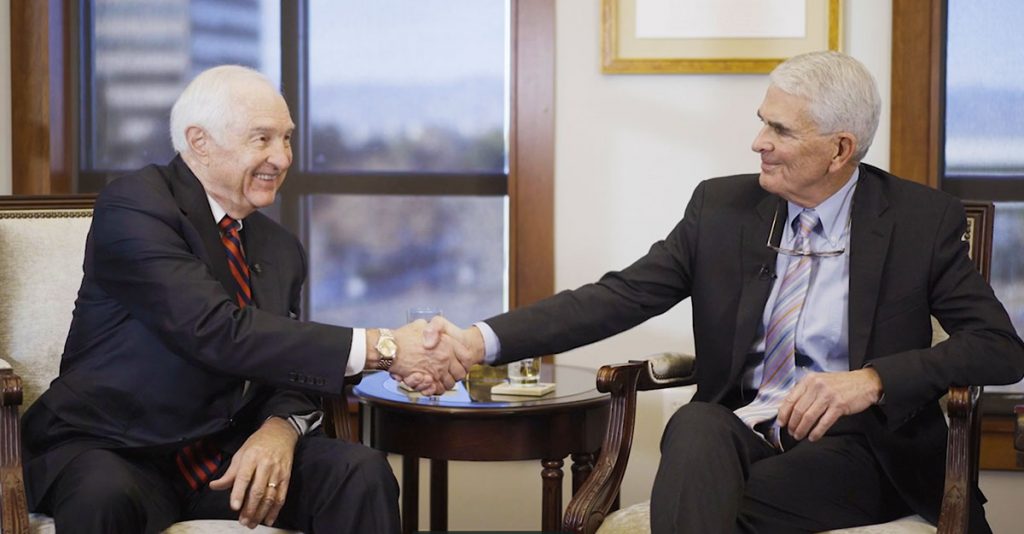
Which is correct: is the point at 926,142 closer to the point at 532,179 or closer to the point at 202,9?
the point at 532,179

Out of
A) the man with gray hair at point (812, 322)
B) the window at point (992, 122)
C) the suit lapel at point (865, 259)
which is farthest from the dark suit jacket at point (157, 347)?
the window at point (992, 122)

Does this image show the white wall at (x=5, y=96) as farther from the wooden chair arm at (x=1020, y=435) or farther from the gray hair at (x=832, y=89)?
the wooden chair arm at (x=1020, y=435)

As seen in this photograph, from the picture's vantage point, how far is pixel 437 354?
2555mm

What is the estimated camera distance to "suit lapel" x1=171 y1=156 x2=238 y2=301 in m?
2.38

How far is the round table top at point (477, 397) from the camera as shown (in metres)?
2.66

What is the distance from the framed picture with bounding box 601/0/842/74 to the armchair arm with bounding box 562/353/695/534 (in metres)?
1.32

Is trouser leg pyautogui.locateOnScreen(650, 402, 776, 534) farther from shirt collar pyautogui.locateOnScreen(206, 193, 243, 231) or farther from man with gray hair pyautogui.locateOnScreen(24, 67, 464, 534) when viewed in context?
shirt collar pyautogui.locateOnScreen(206, 193, 243, 231)

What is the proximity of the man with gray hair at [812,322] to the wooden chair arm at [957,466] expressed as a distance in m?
0.09

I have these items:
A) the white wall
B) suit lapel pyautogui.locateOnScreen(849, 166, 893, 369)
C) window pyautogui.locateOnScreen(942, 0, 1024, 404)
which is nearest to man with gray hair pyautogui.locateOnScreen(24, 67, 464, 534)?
suit lapel pyautogui.locateOnScreen(849, 166, 893, 369)

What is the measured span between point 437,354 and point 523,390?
0.34 meters

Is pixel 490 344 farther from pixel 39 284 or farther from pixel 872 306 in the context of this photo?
pixel 39 284

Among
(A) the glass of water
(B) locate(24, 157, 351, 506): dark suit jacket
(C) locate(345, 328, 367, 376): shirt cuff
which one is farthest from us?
(A) the glass of water

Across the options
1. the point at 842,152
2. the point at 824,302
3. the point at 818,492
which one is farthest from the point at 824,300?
the point at 818,492

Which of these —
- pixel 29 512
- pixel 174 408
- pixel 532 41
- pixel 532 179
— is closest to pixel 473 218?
pixel 532 179
